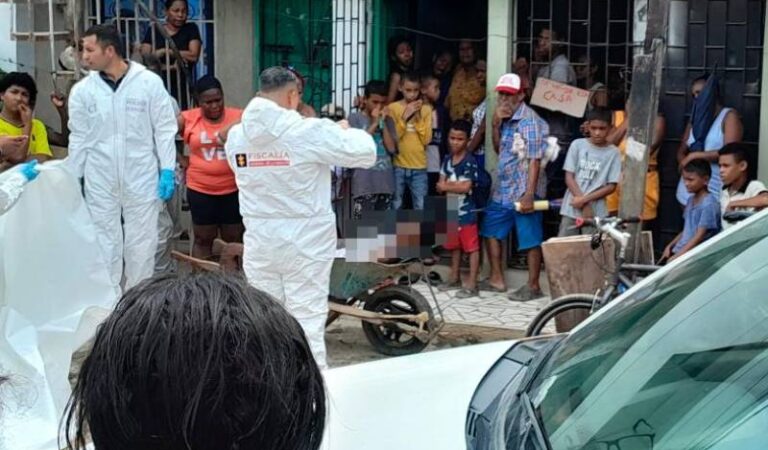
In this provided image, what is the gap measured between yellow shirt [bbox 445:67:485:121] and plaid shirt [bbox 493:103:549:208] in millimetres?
727

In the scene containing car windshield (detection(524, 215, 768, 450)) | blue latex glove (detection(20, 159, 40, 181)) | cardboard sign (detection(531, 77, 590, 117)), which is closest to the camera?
car windshield (detection(524, 215, 768, 450))

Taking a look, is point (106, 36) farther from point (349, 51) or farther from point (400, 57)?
point (400, 57)

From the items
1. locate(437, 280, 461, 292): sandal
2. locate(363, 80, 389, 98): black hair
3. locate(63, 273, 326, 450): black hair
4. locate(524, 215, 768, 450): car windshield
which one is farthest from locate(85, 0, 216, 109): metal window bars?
locate(63, 273, 326, 450): black hair

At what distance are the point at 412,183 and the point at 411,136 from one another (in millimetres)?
363

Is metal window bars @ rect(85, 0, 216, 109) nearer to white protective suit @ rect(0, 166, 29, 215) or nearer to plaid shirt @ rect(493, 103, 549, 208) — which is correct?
plaid shirt @ rect(493, 103, 549, 208)

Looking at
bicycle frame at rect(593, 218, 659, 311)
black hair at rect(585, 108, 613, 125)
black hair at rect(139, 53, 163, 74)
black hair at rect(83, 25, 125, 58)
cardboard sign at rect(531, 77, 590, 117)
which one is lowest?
bicycle frame at rect(593, 218, 659, 311)

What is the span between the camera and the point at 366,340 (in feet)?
24.9

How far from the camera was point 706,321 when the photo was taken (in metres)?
2.65

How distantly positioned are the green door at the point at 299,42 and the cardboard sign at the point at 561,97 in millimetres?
1901

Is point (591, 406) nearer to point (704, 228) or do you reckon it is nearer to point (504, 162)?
point (704, 228)

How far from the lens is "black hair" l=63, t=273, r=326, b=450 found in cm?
144

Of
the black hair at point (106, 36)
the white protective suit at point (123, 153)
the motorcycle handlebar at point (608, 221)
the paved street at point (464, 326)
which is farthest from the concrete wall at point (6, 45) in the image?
the motorcycle handlebar at point (608, 221)

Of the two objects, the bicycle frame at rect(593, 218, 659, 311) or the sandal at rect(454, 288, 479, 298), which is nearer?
the bicycle frame at rect(593, 218, 659, 311)

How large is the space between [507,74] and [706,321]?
19.1 ft
